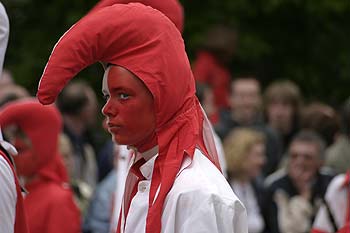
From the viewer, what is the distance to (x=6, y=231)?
19.5ft

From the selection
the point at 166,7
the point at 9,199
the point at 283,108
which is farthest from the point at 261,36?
the point at 9,199

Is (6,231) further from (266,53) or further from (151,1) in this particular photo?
(266,53)

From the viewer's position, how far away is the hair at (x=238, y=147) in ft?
35.0

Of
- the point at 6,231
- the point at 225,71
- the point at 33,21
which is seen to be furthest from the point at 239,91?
the point at 6,231

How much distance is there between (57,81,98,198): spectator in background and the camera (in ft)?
36.8

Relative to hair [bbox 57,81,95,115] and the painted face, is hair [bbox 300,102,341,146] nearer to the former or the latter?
hair [bbox 57,81,95,115]

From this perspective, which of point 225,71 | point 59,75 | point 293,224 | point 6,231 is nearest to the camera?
point 59,75

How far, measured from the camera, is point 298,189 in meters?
10.5

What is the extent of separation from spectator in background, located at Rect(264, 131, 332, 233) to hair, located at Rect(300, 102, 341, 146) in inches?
43.3

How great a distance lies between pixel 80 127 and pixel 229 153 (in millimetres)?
1435

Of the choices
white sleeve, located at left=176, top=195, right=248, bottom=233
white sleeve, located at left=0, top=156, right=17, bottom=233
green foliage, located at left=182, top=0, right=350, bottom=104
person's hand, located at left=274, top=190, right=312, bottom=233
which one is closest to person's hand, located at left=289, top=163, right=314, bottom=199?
person's hand, located at left=274, top=190, right=312, bottom=233

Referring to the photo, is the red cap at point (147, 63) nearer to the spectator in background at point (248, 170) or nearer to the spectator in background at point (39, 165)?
the spectator in background at point (39, 165)

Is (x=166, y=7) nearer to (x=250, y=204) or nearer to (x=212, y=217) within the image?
(x=212, y=217)

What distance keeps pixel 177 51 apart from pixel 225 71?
7.81m
